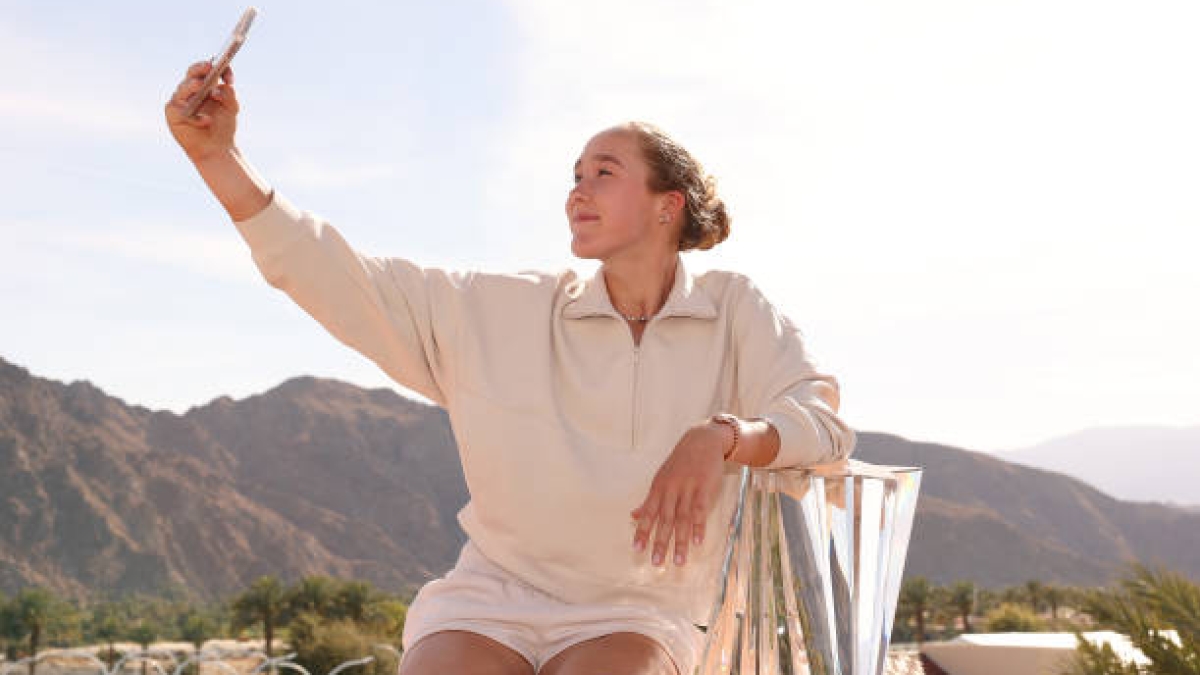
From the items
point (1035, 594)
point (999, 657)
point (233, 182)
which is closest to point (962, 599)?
point (1035, 594)

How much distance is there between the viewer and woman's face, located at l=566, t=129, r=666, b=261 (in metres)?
1.98

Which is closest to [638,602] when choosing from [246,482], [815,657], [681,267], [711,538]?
[711,538]

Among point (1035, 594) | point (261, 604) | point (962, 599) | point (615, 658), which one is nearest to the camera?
point (615, 658)

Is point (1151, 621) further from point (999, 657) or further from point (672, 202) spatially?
point (672, 202)

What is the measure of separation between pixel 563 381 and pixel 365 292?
34 cm

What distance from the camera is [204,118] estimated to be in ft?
5.67

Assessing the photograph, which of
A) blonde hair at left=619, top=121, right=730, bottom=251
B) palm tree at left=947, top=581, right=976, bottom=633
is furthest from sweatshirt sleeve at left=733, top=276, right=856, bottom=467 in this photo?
palm tree at left=947, top=581, right=976, bottom=633

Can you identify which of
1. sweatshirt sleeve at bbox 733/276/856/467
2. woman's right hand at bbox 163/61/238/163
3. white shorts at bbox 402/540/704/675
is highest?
woman's right hand at bbox 163/61/238/163

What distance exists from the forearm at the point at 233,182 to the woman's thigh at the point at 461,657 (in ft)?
2.21

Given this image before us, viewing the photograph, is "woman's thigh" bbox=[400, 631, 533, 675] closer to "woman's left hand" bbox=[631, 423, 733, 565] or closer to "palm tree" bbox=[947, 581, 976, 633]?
"woman's left hand" bbox=[631, 423, 733, 565]

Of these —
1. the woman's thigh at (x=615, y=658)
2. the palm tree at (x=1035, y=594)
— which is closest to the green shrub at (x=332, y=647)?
the palm tree at (x=1035, y=594)

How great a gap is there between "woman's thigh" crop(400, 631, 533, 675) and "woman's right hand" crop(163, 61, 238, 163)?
2.52 ft

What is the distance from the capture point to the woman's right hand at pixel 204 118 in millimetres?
1709

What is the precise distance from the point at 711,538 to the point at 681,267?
19.1 inches
